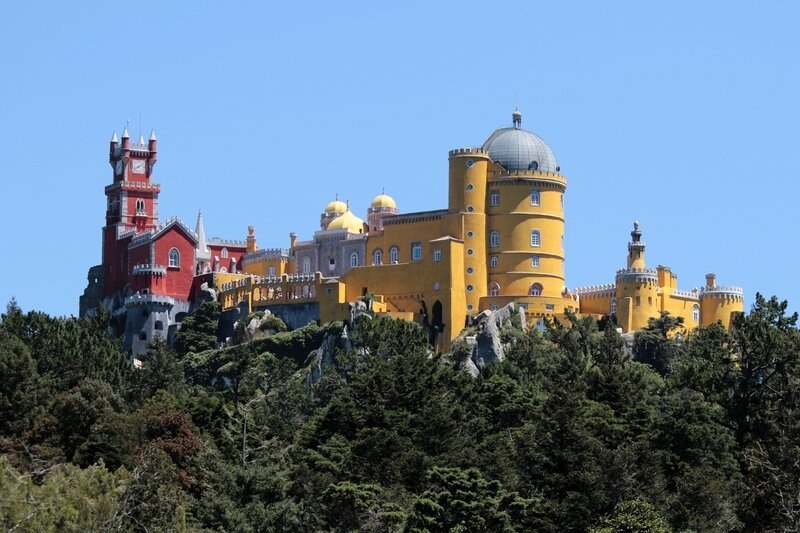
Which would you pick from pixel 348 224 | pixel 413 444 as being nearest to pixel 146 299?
pixel 348 224

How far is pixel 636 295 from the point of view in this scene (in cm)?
11869

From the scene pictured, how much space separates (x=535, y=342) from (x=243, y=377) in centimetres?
1525

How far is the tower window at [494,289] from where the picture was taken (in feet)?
395

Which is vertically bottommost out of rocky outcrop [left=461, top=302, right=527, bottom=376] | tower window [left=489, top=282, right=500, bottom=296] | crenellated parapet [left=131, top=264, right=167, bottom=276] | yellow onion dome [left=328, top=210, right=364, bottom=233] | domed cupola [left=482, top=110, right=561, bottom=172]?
rocky outcrop [left=461, top=302, right=527, bottom=376]

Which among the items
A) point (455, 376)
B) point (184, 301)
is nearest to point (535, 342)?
point (455, 376)

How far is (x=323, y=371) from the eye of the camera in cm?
11544

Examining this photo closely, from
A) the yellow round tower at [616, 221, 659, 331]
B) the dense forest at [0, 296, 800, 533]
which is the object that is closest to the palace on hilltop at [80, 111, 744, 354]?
the yellow round tower at [616, 221, 659, 331]

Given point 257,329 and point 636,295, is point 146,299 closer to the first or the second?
point 257,329

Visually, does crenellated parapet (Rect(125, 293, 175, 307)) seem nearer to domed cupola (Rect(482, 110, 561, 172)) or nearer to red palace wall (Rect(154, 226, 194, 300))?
red palace wall (Rect(154, 226, 194, 300))

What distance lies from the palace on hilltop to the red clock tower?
2.95m

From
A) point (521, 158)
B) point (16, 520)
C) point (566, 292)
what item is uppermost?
point (521, 158)

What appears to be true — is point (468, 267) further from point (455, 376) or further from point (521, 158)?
point (455, 376)

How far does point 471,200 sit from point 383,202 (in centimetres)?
1299

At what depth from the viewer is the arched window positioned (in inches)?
4764
